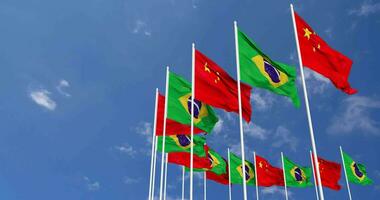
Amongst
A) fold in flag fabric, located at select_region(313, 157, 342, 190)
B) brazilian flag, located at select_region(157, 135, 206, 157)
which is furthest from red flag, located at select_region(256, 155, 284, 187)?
brazilian flag, located at select_region(157, 135, 206, 157)

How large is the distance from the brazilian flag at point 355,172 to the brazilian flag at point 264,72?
25855mm

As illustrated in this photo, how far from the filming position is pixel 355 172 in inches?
1538

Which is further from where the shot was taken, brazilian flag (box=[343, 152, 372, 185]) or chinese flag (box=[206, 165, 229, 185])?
brazilian flag (box=[343, 152, 372, 185])

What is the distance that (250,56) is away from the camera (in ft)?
54.1

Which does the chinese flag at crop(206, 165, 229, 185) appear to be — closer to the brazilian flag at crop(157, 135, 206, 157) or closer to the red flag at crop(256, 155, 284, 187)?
the red flag at crop(256, 155, 284, 187)

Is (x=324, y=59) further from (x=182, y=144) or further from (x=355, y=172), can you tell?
(x=355, y=172)

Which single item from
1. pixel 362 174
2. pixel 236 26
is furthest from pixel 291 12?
pixel 362 174

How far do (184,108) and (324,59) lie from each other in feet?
25.8

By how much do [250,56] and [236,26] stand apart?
161 cm

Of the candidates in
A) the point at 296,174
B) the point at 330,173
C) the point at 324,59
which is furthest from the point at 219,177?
the point at 324,59

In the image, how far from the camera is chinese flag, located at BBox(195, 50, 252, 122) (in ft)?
54.6

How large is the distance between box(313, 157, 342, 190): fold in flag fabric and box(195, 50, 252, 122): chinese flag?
21.4 meters

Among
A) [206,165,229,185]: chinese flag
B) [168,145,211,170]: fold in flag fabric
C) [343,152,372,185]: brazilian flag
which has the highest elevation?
[343,152,372,185]: brazilian flag

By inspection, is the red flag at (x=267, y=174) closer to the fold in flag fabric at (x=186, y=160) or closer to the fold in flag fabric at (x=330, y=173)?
the fold in flag fabric at (x=330, y=173)
